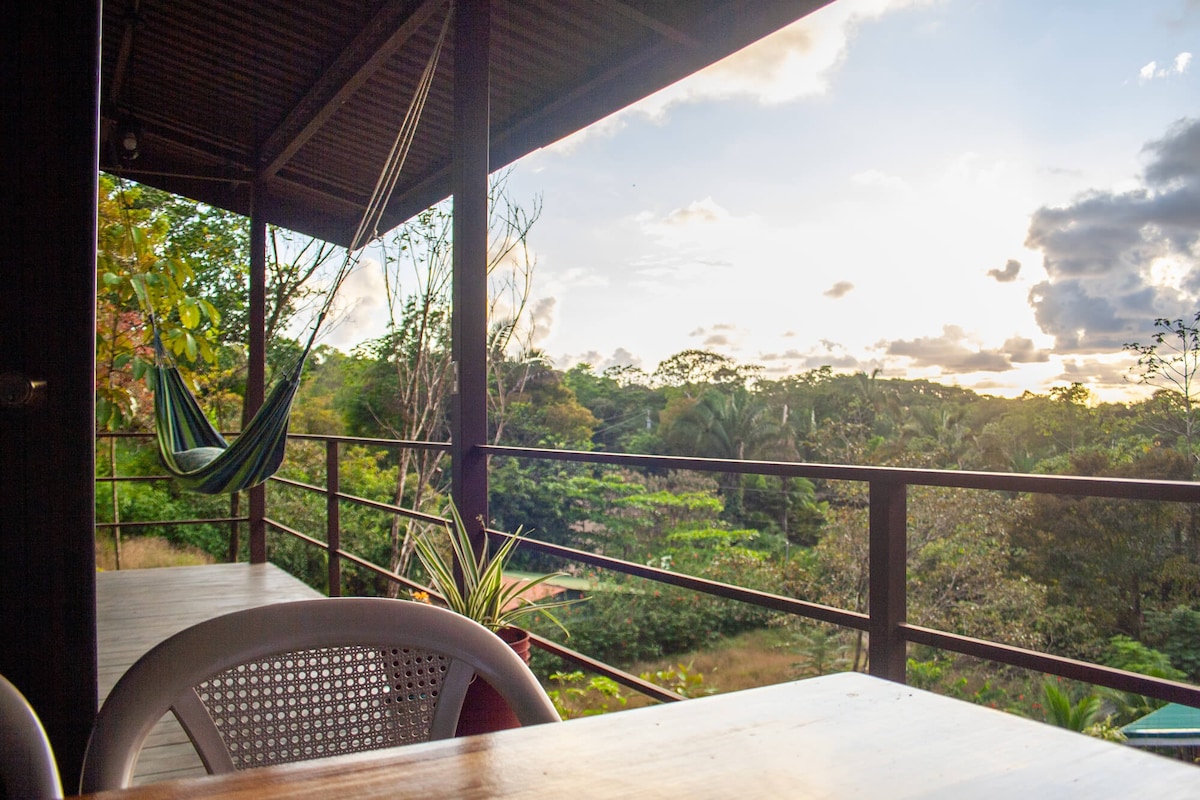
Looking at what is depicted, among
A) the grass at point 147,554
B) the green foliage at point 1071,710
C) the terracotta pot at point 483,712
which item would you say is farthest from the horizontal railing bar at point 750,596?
the grass at point 147,554

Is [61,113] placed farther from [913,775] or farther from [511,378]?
[511,378]

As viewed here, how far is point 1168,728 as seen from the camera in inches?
179

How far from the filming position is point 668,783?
1.48ft

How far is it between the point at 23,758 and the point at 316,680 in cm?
22

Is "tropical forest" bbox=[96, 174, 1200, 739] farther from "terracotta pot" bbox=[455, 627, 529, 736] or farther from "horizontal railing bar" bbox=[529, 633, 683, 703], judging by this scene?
"terracotta pot" bbox=[455, 627, 529, 736]

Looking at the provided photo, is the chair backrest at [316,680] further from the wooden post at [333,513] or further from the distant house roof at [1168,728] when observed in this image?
the distant house roof at [1168,728]

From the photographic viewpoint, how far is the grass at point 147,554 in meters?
8.32

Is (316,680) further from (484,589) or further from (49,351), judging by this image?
(484,589)

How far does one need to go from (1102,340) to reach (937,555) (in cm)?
372

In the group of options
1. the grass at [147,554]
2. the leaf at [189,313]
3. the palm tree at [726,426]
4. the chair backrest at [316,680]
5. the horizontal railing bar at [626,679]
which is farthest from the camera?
the palm tree at [726,426]

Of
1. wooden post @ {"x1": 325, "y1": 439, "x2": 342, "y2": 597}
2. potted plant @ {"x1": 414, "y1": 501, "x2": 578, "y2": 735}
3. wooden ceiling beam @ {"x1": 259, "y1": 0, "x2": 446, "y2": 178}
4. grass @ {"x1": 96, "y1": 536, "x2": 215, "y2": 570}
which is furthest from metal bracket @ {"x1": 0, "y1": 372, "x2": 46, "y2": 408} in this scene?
grass @ {"x1": 96, "y1": 536, "x2": 215, "y2": 570}

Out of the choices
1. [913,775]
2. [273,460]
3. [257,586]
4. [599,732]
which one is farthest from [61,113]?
[257,586]

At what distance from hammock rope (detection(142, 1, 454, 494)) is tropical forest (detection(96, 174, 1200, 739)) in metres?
1.72

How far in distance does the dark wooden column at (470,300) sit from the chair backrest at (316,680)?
202cm
